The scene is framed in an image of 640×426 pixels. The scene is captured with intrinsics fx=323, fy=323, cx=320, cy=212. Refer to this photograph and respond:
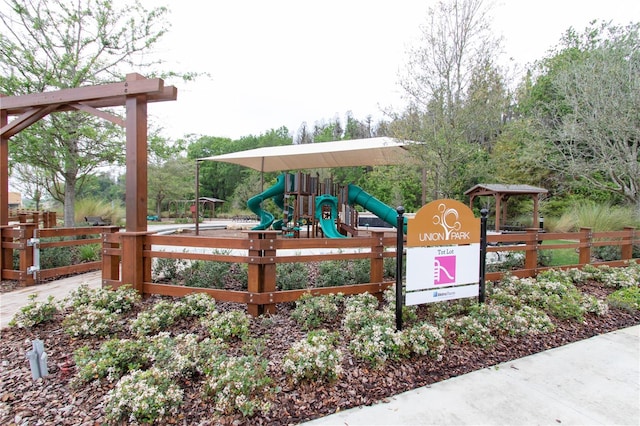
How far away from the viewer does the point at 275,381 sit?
2275 mm

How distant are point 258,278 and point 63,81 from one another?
27.2ft

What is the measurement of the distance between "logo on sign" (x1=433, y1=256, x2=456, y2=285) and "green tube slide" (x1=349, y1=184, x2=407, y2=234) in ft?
19.4

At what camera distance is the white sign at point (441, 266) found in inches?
120

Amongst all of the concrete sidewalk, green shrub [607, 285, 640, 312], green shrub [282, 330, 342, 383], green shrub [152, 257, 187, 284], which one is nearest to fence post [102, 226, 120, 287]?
green shrub [152, 257, 187, 284]

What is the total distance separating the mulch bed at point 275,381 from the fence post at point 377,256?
868mm

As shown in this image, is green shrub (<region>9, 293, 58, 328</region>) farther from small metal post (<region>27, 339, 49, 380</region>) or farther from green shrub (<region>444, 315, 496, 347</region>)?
green shrub (<region>444, 315, 496, 347</region>)

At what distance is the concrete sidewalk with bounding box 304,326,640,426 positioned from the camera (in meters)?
2.01

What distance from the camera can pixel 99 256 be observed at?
6.45m

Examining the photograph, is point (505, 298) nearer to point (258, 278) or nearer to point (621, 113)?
point (258, 278)

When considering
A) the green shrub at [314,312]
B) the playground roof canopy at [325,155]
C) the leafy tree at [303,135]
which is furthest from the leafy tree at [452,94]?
the leafy tree at [303,135]

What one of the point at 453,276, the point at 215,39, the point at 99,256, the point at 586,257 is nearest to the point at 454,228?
the point at 453,276

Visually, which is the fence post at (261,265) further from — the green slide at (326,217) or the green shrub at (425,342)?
the green slide at (326,217)

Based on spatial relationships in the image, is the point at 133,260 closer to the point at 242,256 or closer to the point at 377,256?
the point at 242,256

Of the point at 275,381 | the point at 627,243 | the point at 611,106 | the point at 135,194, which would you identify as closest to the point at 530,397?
the point at 275,381
